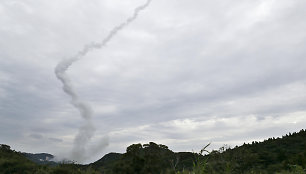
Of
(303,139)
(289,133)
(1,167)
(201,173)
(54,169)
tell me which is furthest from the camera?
(289,133)

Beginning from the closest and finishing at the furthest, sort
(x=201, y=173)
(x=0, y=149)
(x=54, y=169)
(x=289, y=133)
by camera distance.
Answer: (x=201, y=173)
(x=54, y=169)
(x=0, y=149)
(x=289, y=133)

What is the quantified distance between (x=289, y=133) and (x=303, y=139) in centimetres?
1491

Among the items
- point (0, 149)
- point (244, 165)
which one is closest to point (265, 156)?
point (244, 165)

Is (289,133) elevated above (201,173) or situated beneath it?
elevated above

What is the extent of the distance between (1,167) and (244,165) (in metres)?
35.7

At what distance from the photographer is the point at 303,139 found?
67.4 meters

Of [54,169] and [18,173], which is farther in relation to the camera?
[18,173]

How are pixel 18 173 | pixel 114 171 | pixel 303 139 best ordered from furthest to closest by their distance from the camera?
1. pixel 303 139
2. pixel 114 171
3. pixel 18 173

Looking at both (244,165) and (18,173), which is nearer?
(18,173)

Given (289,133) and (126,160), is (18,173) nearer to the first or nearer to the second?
(126,160)

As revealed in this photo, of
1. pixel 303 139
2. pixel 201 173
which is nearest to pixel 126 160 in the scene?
pixel 201 173

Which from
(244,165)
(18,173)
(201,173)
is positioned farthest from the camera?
(244,165)

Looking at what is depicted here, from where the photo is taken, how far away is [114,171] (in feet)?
128

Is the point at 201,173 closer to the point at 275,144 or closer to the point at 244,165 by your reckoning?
the point at 244,165
